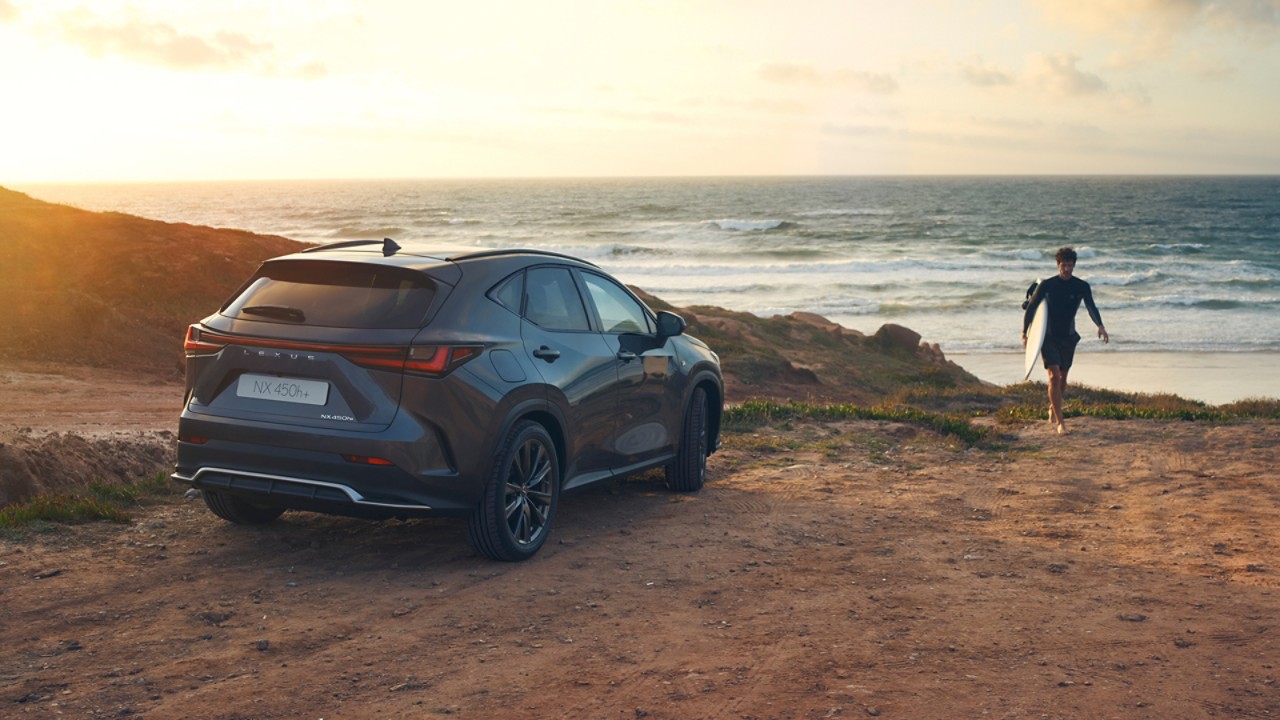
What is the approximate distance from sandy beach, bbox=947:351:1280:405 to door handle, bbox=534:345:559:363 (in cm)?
1836

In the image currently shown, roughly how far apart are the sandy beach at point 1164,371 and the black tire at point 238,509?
18964mm

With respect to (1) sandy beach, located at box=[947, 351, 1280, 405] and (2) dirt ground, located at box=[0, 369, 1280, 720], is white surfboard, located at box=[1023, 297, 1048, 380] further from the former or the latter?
(1) sandy beach, located at box=[947, 351, 1280, 405]

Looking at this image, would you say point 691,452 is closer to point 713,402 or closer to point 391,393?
point 713,402

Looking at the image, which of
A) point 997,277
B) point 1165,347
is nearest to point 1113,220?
point 997,277

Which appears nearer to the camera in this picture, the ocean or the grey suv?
the grey suv

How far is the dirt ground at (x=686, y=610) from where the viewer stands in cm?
418

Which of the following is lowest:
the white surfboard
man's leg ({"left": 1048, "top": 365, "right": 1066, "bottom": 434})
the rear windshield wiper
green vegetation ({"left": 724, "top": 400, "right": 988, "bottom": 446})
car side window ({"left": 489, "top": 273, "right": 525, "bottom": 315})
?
green vegetation ({"left": 724, "top": 400, "right": 988, "bottom": 446})

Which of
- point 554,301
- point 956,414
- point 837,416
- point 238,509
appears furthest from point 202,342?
point 956,414

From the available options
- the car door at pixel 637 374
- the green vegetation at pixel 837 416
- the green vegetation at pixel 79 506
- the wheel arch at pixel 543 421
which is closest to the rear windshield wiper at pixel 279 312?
the wheel arch at pixel 543 421

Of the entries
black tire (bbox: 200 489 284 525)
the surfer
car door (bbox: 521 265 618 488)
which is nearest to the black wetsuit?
the surfer

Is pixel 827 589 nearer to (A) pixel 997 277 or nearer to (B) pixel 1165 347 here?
(B) pixel 1165 347

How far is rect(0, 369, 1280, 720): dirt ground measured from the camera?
4180 mm

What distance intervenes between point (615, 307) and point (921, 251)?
54.1m

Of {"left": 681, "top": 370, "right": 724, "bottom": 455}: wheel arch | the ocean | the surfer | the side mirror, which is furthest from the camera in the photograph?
the ocean
